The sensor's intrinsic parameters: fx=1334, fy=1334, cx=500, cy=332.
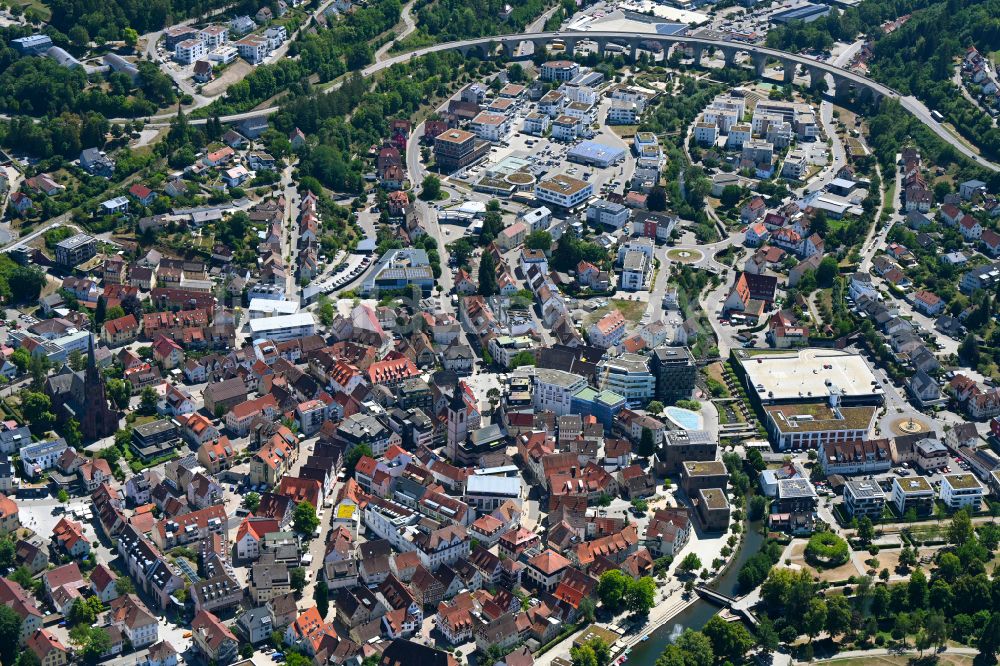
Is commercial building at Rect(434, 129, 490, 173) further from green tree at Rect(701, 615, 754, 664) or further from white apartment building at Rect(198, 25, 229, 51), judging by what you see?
green tree at Rect(701, 615, 754, 664)

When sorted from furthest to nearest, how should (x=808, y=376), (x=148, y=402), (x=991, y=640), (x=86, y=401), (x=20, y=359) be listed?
(x=808, y=376) < (x=20, y=359) < (x=148, y=402) < (x=86, y=401) < (x=991, y=640)

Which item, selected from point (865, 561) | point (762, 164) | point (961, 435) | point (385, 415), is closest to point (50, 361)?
point (385, 415)

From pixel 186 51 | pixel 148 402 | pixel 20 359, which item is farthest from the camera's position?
pixel 186 51

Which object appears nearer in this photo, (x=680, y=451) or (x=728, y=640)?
(x=728, y=640)

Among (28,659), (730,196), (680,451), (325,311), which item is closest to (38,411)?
(325,311)

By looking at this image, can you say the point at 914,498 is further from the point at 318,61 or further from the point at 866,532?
the point at 318,61

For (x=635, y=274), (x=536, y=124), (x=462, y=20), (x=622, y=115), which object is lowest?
(x=622, y=115)

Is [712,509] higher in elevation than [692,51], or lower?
higher

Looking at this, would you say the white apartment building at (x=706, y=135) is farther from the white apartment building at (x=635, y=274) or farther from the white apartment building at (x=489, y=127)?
the white apartment building at (x=635, y=274)
